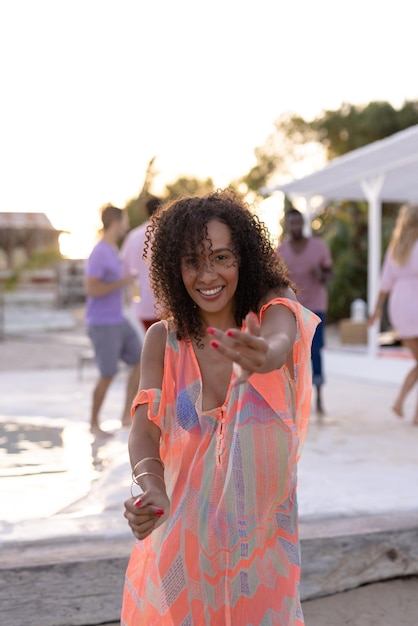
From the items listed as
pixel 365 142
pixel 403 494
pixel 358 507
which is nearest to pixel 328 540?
pixel 358 507

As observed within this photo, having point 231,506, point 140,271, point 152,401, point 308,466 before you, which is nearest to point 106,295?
point 140,271

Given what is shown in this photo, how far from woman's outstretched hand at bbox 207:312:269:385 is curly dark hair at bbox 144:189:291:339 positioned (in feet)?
1.32

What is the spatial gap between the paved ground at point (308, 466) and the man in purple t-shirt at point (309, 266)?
0.75 m

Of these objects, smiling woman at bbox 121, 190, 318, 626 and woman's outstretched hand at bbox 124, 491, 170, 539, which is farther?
smiling woman at bbox 121, 190, 318, 626

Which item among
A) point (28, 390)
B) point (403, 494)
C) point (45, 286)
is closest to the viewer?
point (403, 494)

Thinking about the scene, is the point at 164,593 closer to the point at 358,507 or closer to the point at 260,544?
the point at 260,544

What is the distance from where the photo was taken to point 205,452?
77.1 inches

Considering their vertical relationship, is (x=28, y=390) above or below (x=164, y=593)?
below

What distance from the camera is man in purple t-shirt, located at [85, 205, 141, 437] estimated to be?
600cm

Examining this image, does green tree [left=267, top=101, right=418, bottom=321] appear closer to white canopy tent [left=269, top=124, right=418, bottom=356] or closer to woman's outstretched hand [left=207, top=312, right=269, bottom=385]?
white canopy tent [left=269, top=124, right=418, bottom=356]

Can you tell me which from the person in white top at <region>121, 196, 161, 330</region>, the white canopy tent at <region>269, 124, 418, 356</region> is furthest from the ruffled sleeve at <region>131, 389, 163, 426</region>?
the white canopy tent at <region>269, 124, 418, 356</region>

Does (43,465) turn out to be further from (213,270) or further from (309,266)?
(213,270)

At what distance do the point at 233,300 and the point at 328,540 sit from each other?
1.67m

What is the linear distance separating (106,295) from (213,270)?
13.9 feet
